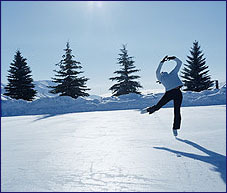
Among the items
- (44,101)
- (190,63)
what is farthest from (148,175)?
(190,63)

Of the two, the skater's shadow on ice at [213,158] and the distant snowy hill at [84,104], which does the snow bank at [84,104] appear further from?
the skater's shadow on ice at [213,158]

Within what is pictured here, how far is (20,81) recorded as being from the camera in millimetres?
19875

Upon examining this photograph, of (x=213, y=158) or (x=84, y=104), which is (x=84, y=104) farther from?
(x=213, y=158)

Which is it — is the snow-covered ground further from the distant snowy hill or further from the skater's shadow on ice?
the distant snowy hill

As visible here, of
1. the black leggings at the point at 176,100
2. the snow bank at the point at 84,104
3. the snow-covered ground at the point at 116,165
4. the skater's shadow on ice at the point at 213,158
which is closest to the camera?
the snow-covered ground at the point at 116,165

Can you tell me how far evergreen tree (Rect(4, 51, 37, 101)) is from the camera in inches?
769

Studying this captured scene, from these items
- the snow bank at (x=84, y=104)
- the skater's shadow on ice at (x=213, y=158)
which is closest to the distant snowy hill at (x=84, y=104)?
the snow bank at (x=84, y=104)

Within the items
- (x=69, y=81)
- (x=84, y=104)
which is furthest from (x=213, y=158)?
(x=69, y=81)

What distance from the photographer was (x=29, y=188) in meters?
1.50

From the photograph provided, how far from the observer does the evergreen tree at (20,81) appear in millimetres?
19531

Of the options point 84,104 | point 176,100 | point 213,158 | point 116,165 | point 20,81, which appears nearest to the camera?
point 116,165

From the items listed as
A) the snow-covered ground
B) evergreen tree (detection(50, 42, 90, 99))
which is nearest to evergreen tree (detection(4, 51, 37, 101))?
evergreen tree (detection(50, 42, 90, 99))

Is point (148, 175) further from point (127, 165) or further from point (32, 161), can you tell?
point (32, 161)

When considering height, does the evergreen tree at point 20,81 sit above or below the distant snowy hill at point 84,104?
above
